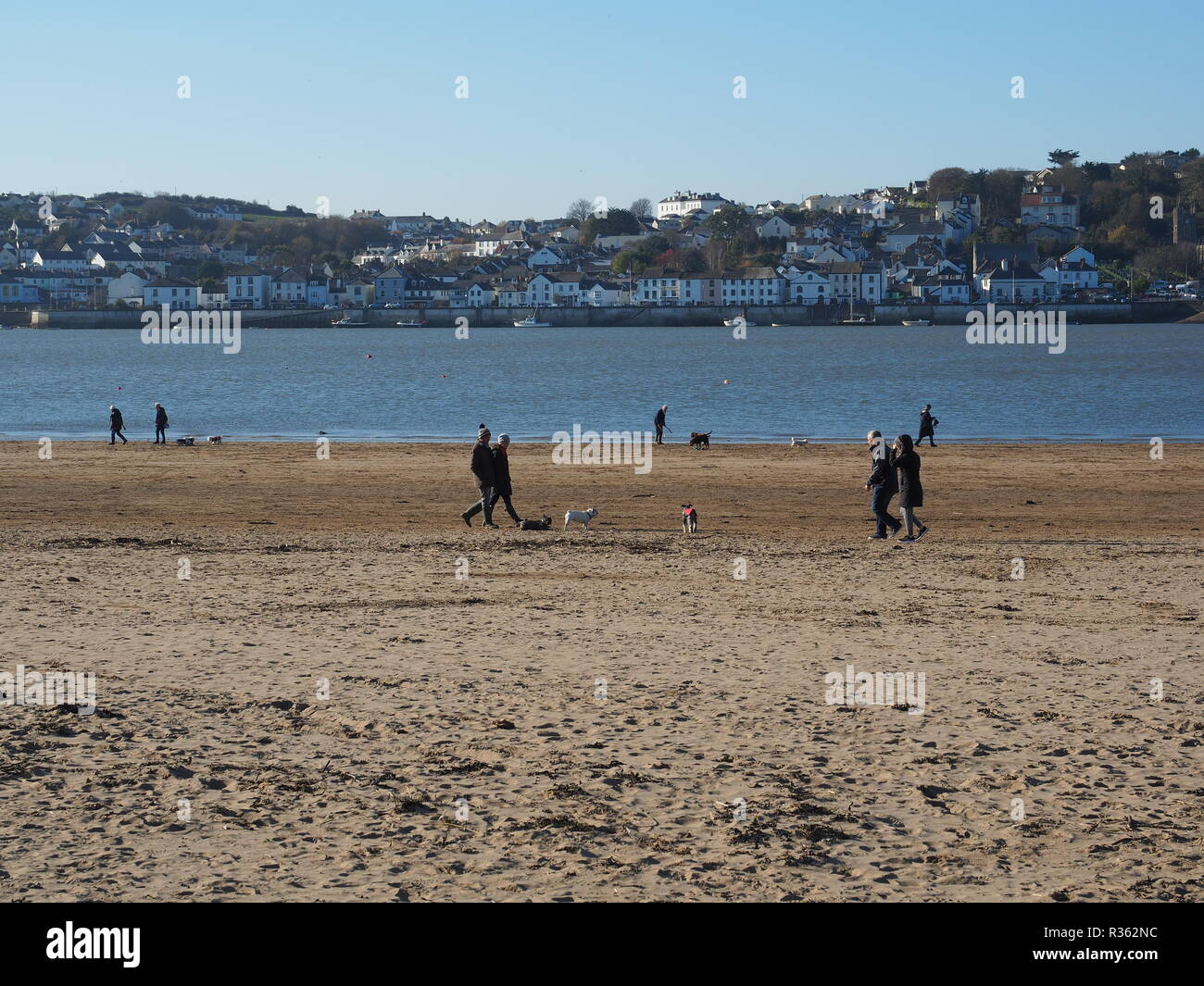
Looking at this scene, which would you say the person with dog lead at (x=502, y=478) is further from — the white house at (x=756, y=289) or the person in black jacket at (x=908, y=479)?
the white house at (x=756, y=289)

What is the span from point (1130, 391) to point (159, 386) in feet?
145

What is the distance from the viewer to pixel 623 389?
2566 inches

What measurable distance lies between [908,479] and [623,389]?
48352 mm

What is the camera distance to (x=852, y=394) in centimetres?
5906

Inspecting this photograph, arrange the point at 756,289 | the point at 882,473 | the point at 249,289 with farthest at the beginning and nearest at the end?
the point at 249,289 < the point at 756,289 < the point at 882,473
